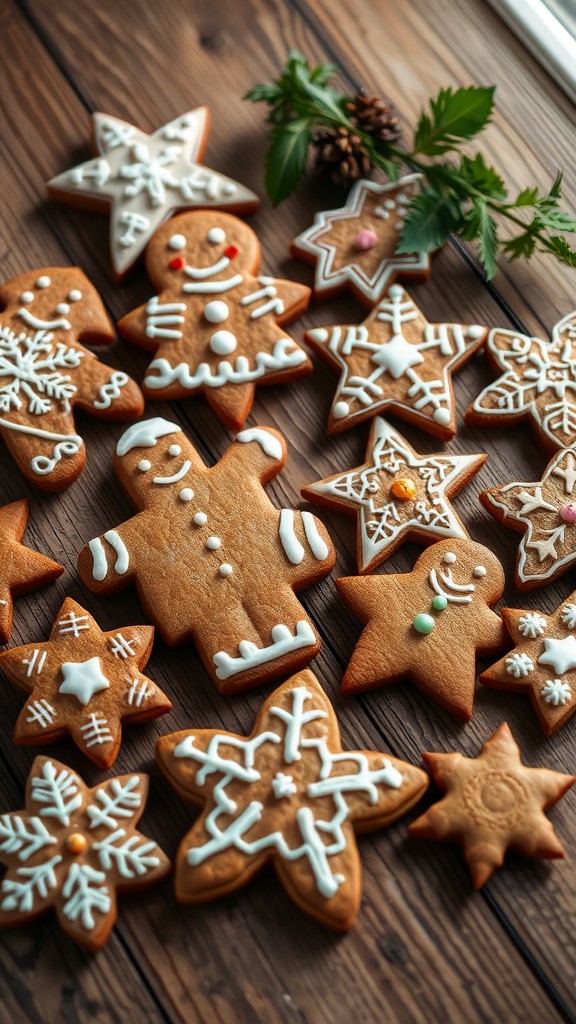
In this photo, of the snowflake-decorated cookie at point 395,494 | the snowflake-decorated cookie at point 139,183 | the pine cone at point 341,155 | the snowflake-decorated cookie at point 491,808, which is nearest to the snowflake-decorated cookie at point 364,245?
the pine cone at point 341,155

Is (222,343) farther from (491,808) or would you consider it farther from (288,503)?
(491,808)

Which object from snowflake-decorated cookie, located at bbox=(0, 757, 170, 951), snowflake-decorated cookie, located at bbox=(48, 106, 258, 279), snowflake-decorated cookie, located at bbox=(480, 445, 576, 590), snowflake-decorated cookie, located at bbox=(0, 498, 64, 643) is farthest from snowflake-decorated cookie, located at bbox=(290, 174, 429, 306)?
snowflake-decorated cookie, located at bbox=(0, 757, 170, 951)

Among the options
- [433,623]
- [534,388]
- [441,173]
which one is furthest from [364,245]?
[433,623]

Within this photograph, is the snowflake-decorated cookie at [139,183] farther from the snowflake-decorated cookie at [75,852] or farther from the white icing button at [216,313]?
the snowflake-decorated cookie at [75,852]

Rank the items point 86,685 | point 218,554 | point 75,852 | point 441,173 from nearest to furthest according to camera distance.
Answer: point 75,852
point 86,685
point 218,554
point 441,173

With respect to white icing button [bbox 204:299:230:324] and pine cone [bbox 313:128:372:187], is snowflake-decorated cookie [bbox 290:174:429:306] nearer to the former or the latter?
pine cone [bbox 313:128:372:187]
